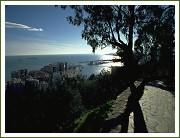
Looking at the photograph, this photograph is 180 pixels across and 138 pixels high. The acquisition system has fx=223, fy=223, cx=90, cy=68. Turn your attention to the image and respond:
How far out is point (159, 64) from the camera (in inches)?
560

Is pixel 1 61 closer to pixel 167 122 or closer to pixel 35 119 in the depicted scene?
pixel 167 122

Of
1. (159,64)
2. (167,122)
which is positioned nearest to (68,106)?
(159,64)

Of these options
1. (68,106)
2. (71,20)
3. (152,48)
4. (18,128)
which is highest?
(71,20)

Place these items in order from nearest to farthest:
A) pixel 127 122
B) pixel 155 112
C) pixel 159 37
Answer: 1. pixel 127 122
2. pixel 155 112
3. pixel 159 37

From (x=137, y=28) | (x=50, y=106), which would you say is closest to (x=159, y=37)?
(x=137, y=28)

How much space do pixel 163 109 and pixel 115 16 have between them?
228 inches

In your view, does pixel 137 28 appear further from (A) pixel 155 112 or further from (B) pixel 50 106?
(B) pixel 50 106

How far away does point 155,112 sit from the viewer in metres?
11.1

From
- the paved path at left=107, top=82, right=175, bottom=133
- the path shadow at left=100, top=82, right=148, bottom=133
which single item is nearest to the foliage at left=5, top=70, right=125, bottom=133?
the paved path at left=107, top=82, right=175, bottom=133

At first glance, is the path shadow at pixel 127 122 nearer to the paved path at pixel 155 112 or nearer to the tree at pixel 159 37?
the paved path at pixel 155 112

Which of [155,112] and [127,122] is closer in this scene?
[127,122]

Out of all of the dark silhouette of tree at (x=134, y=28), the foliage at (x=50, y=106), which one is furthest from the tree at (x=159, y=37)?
the foliage at (x=50, y=106)

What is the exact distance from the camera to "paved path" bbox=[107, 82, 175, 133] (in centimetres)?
873

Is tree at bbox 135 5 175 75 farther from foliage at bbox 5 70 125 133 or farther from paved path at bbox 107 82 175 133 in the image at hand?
foliage at bbox 5 70 125 133
